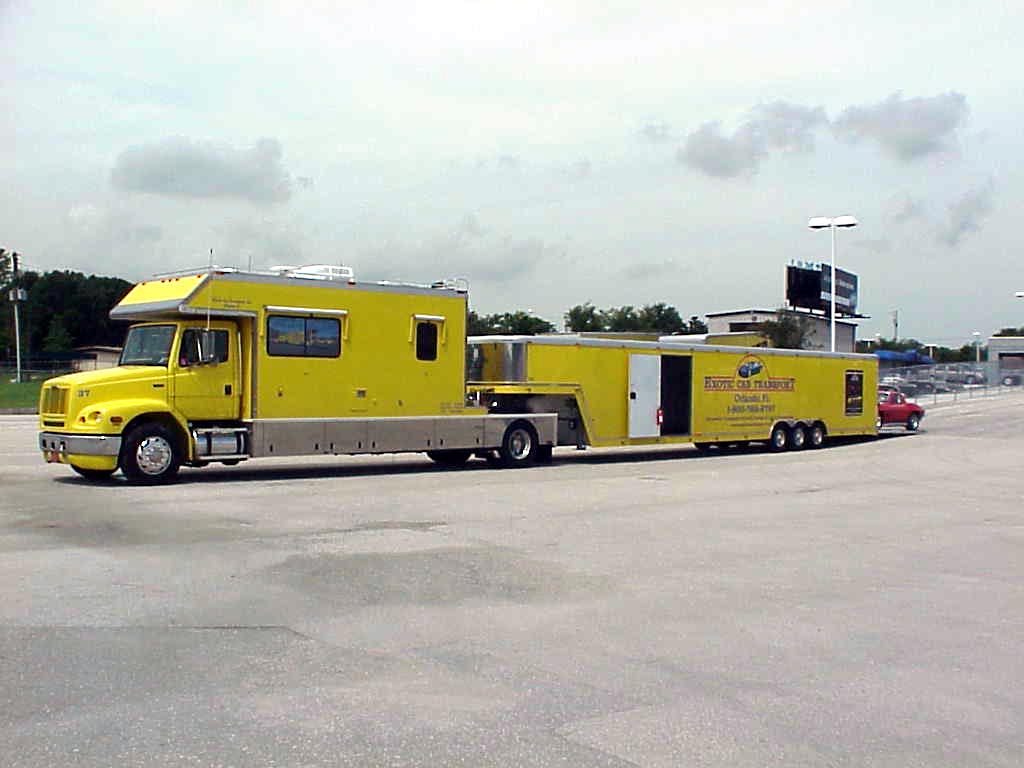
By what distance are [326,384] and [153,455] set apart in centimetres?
326

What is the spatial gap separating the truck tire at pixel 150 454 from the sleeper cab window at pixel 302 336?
224 cm

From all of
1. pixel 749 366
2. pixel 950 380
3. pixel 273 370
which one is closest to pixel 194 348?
pixel 273 370

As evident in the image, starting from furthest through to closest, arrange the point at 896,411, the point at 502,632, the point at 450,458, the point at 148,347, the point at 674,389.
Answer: the point at 896,411
the point at 674,389
the point at 450,458
the point at 148,347
the point at 502,632

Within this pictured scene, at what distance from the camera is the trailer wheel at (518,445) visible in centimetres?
2247

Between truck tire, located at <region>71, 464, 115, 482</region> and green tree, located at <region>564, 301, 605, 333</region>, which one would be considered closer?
truck tire, located at <region>71, 464, 115, 482</region>

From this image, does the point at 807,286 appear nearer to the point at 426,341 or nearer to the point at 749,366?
the point at 749,366

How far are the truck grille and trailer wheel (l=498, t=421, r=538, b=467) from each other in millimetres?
8161

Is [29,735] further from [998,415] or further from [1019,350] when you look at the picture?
[1019,350]

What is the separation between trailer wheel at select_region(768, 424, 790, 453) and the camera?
3020 centimetres

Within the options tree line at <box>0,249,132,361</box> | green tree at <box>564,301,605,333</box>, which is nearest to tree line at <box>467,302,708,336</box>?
green tree at <box>564,301,605,333</box>

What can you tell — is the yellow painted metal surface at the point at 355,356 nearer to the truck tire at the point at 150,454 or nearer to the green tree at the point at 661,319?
the truck tire at the point at 150,454

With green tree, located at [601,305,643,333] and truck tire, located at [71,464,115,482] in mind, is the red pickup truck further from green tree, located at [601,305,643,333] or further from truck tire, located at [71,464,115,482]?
green tree, located at [601,305,643,333]

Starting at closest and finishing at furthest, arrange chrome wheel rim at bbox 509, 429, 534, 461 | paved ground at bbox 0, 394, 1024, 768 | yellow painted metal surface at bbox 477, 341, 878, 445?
paved ground at bbox 0, 394, 1024, 768 < chrome wheel rim at bbox 509, 429, 534, 461 < yellow painted metal surface at bbox 477, 341, 878, 445

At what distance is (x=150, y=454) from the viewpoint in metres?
17.5
